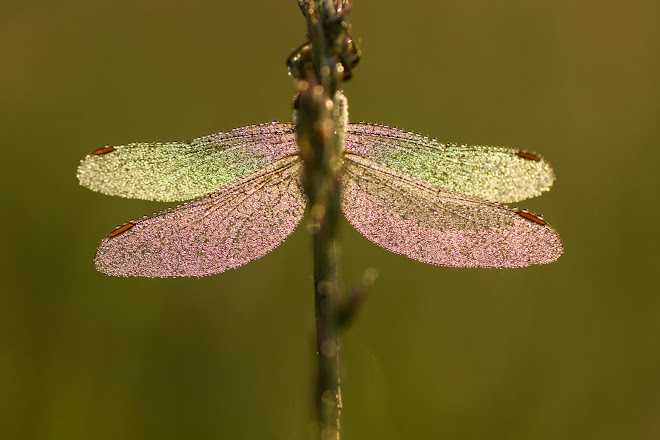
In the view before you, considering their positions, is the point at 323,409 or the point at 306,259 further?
the point at 306,259

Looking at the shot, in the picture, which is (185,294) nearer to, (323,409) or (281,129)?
(281,129)

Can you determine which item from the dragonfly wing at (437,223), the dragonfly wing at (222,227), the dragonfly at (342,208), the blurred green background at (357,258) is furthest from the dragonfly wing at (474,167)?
the blurred green background at (357,258)

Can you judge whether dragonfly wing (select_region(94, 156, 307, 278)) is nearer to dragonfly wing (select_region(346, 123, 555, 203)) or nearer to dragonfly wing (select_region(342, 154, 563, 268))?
dragonfly wing (select_region(342, 154, 563, 268))

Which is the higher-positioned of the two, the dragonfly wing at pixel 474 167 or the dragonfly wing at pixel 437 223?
the dragonfly wing at pixel 474 167

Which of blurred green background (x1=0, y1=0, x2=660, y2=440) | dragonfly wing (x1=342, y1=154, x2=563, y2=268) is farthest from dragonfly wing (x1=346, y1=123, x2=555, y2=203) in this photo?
blurred green background (x1=0, y1=0, x2=660, y2=440)

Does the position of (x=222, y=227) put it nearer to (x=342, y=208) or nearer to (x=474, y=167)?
(x=342, y=208)

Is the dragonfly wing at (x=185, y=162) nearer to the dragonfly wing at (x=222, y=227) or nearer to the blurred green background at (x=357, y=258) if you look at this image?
the dragonfly wing at (x=222, y=227)
